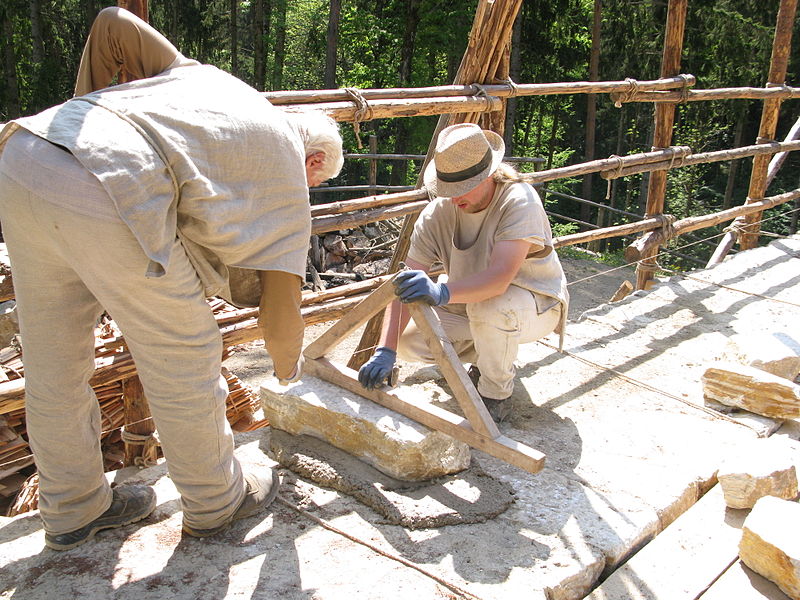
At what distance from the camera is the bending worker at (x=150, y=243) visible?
156cm

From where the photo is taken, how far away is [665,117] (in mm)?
5086

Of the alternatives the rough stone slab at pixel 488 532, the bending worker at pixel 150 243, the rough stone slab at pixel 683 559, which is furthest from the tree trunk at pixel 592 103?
the bending worker at pixel 150 243

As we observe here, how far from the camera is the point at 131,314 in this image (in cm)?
170

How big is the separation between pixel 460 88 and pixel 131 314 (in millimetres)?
2177

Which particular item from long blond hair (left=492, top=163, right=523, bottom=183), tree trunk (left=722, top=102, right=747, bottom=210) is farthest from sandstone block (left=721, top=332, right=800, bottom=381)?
tree trunk (left=722, top=102, right=747, bottom=210)

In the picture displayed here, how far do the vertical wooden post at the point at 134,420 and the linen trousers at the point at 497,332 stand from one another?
1.02m

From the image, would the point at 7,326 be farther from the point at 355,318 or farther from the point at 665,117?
the point at 665,117

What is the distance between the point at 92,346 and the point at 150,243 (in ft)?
1.54

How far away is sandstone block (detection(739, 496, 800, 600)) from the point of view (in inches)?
77.2

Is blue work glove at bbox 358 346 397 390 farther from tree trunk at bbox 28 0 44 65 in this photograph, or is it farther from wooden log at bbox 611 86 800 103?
tree trunk at bbox 28 0 44 65

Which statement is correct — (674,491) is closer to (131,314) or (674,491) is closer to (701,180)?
(131,314)

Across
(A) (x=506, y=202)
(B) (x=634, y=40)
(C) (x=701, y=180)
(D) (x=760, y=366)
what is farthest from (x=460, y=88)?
(C) (x=701, y=180)

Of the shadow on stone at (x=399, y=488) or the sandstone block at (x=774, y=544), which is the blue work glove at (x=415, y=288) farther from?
the sandstone block at (x=774, y=544)

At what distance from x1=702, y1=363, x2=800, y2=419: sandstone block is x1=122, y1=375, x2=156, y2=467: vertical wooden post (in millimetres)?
2369
